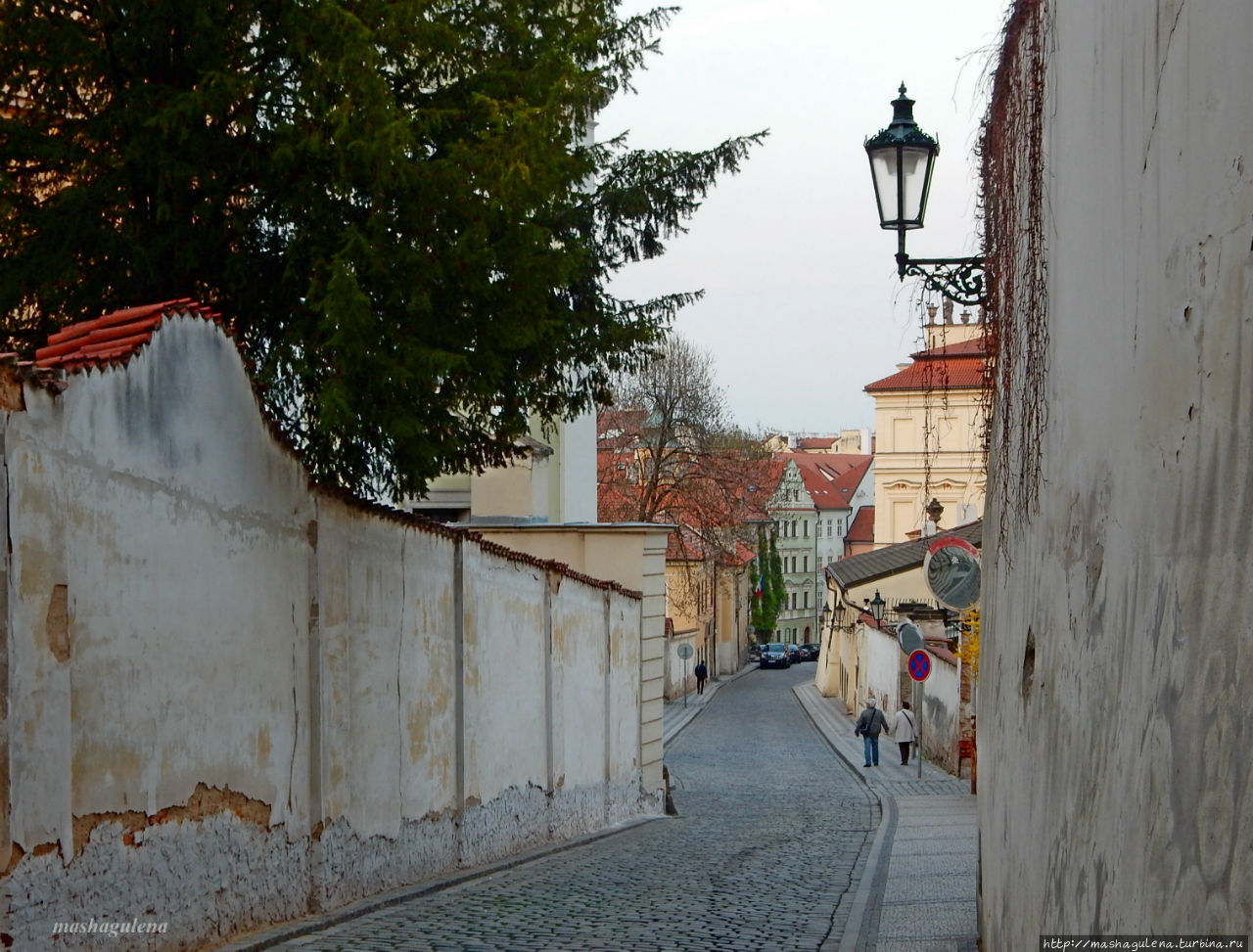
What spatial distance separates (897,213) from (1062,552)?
5245mm

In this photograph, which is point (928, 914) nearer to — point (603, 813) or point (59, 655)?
point (59, 655)

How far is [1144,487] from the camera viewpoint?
4.35m

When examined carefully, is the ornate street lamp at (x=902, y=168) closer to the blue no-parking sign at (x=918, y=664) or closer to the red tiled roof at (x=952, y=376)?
the red tiled roof at (x=952, y=376)

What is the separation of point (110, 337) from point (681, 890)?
7.05 metres

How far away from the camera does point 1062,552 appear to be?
5.95 m

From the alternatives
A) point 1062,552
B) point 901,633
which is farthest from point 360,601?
point 901,633

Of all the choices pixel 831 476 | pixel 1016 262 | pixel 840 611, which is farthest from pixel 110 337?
pixel 831 476

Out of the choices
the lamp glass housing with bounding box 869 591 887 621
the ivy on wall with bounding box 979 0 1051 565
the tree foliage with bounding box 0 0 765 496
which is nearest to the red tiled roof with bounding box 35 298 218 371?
the tree foliage with bounding box 0 0 765 496

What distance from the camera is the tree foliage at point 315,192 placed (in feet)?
33.3

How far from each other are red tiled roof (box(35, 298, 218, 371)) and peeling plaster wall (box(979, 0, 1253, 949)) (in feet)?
14.5

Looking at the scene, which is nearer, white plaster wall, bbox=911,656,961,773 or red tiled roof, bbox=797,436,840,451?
white plaster wall, bbox=911,656,961,773

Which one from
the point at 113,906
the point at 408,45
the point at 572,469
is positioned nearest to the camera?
the point at 113,906

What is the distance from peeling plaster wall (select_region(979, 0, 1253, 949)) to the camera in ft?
11.3

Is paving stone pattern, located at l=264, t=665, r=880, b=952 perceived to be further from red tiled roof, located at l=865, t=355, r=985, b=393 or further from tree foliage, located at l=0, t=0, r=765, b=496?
red tiled roof, located at l=865, t=355, r=985, b=393
